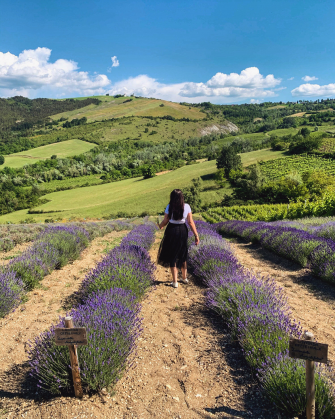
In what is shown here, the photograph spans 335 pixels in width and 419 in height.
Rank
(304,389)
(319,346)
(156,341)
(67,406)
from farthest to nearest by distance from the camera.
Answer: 1. (156,341)
2. (67,406)
3. (304,389)
4. (319,346)

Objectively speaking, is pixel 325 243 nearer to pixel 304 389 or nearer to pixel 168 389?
pixel 304 389

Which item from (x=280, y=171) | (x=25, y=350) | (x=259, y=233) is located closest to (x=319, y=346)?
(x=25, y=350)

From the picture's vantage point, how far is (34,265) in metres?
5.28

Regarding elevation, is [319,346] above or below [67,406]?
above

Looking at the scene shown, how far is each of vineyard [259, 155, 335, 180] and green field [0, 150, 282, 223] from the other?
463cm

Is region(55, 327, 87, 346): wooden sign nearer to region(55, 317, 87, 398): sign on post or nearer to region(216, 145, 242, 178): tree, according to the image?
region(55, 317, 87, 398): sign on post

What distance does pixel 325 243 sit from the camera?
19.0 ft

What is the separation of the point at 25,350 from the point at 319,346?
323 centimetres

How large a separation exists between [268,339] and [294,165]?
207 ft

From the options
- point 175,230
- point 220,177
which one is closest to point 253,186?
point 220,177

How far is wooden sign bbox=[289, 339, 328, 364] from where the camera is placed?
69.1 inches

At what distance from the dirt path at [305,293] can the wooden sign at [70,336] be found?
8.77 feet

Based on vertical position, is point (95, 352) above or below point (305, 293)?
above

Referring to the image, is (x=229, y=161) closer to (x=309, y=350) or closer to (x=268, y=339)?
(x=268, y=339)
